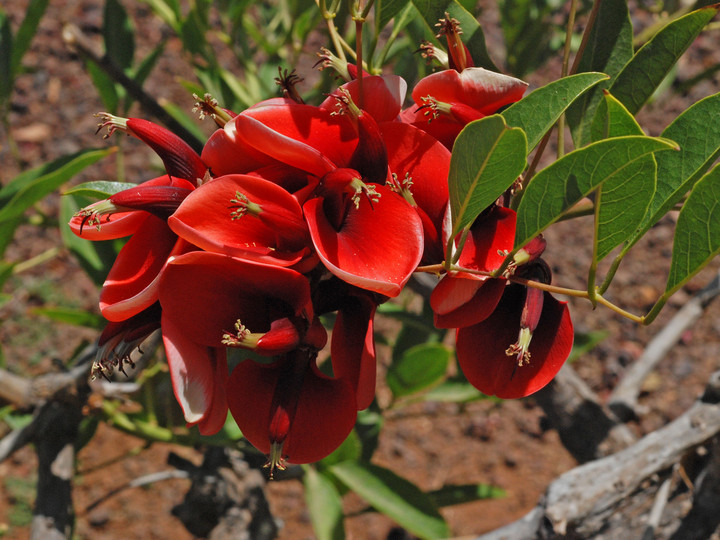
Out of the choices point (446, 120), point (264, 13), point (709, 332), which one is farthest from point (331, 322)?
point (709, 332)

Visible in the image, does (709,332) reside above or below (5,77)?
below

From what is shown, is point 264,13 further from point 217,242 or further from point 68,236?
point 217,242

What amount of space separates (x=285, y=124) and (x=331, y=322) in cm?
58

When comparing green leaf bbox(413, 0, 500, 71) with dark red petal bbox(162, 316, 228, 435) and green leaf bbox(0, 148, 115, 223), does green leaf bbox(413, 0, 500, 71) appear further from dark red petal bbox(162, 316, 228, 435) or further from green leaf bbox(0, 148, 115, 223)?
green leaf bbox(0, 148, 115, 223)

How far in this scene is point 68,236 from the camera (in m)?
0.95

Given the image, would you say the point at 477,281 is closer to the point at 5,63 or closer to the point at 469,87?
the point at 469,87

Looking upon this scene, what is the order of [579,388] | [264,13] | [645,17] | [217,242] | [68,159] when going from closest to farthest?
[217,242]
[68,159]
[579,388]
[264,13]
[645,17]

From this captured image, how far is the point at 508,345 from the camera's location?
19.3 inches

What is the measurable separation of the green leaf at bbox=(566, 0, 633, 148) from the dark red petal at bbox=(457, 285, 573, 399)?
0.15 meters

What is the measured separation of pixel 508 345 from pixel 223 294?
0.21 metres

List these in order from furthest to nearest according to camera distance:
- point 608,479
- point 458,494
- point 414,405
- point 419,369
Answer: point 414,405
point 458,494
point 419,369
point 608,479

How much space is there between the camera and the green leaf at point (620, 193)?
1.30ft

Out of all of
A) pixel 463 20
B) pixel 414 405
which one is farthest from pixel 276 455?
pixel 414 405

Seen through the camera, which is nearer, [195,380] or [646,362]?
[195,380]
